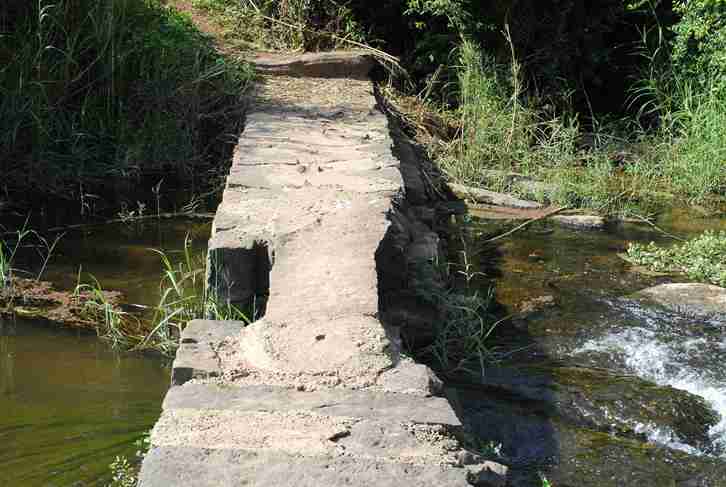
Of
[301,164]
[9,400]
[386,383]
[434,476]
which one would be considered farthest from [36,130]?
[434,476]

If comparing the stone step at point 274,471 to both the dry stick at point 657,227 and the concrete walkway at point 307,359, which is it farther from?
the dry stick at point 657,227

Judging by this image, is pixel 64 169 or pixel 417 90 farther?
pixel 417 90

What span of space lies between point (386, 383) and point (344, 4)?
644 cm

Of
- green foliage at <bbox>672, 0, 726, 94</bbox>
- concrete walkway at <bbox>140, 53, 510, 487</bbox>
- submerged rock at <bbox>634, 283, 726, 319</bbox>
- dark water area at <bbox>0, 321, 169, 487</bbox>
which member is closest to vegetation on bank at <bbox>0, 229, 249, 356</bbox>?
dark water area at <bbox>0, 321, 169, 487</bbox>

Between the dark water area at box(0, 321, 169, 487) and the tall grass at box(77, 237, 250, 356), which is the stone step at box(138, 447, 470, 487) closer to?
the dark water area at box(0, 321, 169, 487)

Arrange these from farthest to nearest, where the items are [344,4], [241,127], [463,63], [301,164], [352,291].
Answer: [344,4] → [463,63] → [241,127] → [301,164] → [352,291]

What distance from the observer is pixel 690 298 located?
5.52 m

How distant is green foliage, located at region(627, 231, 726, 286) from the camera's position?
237 inches

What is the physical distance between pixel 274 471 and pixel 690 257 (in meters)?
4.23

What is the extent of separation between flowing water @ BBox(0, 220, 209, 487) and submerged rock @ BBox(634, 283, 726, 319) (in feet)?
8.79

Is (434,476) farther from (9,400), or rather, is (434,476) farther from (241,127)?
(241,127)

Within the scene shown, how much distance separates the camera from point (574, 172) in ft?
25.6

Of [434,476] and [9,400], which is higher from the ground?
[434,476]

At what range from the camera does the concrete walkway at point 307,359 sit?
2.75 meters
